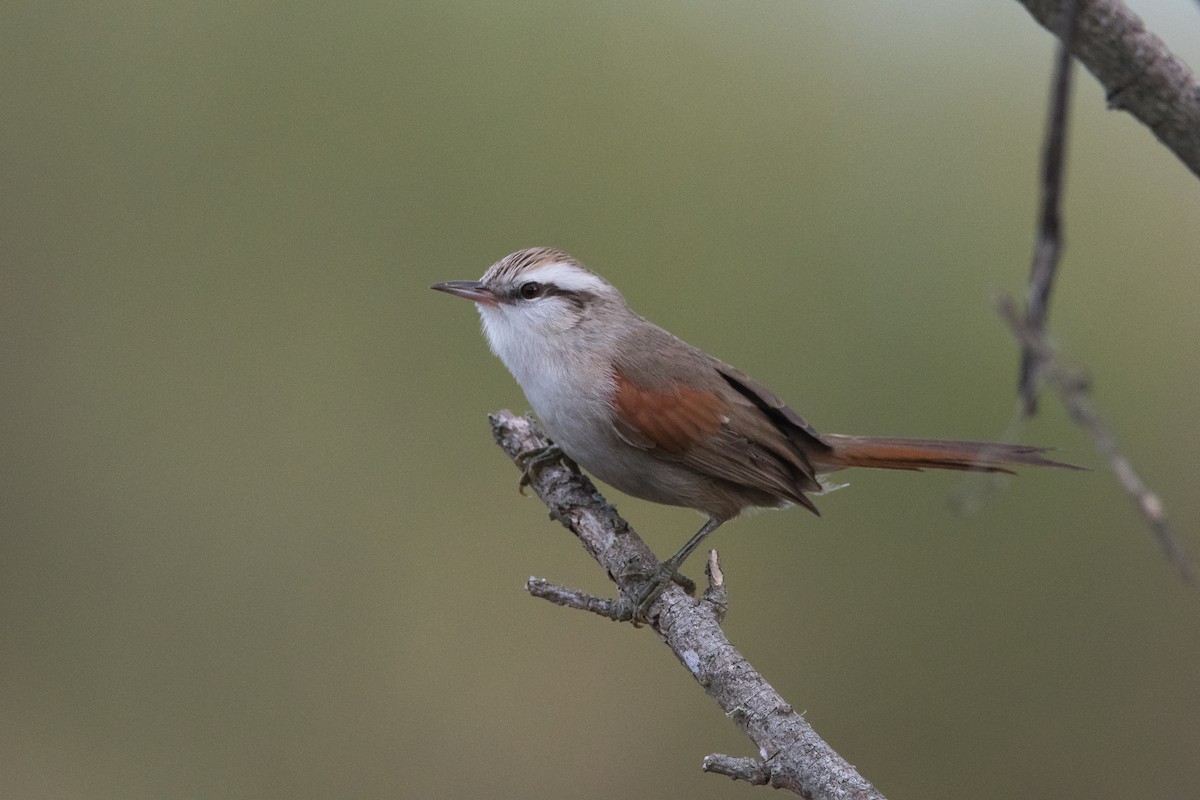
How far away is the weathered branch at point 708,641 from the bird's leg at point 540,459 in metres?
0.02

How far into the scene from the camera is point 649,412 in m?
3.75

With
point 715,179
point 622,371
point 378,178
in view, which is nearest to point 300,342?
point 378,178

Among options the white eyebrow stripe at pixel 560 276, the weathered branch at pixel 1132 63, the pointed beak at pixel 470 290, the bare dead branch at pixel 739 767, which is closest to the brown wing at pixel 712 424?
the white eyebrow stripe at pixel 560 276

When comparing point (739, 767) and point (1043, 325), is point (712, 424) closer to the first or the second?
point (739, 767)

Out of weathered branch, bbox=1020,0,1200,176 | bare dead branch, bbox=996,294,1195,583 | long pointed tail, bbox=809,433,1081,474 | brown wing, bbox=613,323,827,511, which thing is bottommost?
bare dead branch, bbox=996,294,1195,583

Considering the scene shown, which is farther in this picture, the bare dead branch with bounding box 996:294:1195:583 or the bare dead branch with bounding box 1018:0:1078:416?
the bare dead branch with bounding box 1018:0:1078:416

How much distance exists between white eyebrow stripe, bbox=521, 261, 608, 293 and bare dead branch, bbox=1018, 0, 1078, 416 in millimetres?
2084

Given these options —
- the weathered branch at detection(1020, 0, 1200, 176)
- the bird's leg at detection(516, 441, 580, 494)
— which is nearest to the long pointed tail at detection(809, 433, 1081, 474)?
the bird's leg at detection(516, 441, 580, 494)

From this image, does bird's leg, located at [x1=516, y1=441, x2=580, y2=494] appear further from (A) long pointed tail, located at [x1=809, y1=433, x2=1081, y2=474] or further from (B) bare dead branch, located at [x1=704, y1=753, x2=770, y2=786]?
(B) bare dead branch, located at [x1=704, y1=753, x2=770, y2=786]

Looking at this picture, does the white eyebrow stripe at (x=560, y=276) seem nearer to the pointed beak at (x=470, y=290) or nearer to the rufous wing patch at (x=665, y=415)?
the pointed beak at (x=470, y=290)

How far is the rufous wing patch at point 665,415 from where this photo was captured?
374 centimetres

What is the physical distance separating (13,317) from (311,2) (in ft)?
8.26

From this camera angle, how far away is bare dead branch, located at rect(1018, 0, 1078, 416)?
1.99 meters

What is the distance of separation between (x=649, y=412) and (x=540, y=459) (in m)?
0.56
